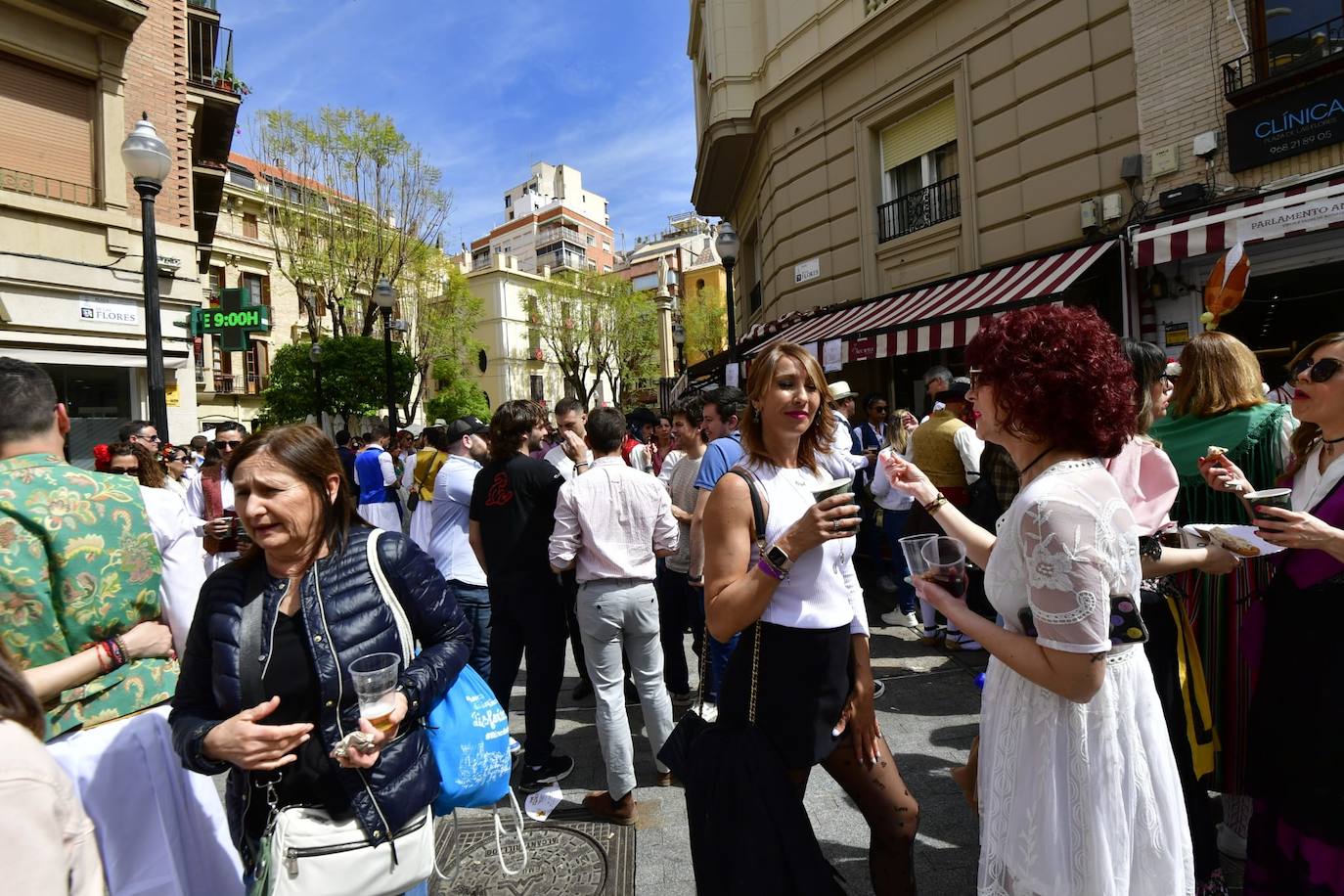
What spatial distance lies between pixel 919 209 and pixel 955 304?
313 centimetres

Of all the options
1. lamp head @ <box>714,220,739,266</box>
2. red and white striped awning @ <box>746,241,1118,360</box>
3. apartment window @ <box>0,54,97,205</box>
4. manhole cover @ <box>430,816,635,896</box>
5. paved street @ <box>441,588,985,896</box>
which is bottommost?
manhole cover @ <box>430,816,635,896</box>

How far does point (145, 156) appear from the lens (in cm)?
746

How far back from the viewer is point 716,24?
15477 millimetres

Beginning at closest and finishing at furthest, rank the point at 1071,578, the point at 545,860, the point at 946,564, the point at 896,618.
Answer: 1. the point at 1071,578
2. the point at 946,564
3. the point at 545,860
4. the point at 896,618

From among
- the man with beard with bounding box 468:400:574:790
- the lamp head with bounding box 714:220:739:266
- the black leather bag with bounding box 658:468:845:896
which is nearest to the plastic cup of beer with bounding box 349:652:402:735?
the black leather bag with bounding box 658:468:845:896

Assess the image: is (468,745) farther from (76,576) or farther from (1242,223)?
(1242,223)

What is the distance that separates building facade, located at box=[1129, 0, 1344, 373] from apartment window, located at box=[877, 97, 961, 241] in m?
3.04

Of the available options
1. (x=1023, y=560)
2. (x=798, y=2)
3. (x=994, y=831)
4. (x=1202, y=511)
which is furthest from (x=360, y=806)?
(x=798, y=2)

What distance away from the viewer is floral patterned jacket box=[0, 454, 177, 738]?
2.00m

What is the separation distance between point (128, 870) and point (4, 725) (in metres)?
1.43

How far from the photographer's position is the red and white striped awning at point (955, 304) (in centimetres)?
872

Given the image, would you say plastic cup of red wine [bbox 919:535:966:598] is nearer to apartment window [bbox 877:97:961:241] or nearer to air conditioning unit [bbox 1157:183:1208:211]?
air conditioning unit [bbox 1157:183:1208:211]

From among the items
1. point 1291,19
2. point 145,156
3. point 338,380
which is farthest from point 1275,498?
point 338,380

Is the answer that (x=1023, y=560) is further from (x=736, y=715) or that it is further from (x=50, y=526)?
(x=50, y=526)
